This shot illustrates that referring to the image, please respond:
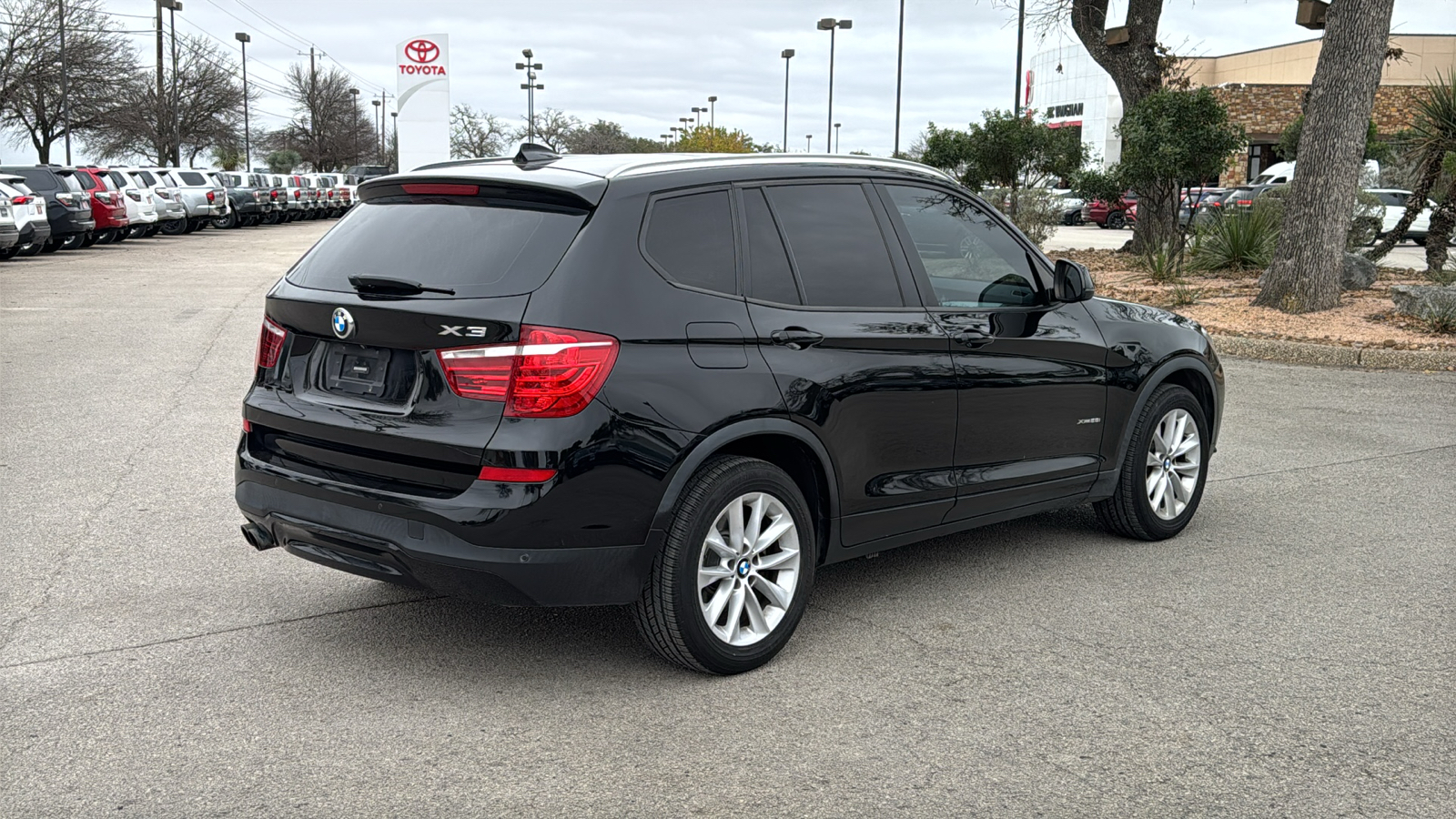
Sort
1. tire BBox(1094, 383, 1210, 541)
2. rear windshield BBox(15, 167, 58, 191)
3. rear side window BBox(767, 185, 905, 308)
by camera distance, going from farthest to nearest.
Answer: rear windshield BBox(15, 167, 58, 191)
tire BBox(1094, 383, 1210, 541)
rear side window BBox(767, 185, 905, 308)

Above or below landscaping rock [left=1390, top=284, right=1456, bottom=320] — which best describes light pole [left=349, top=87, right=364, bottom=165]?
above

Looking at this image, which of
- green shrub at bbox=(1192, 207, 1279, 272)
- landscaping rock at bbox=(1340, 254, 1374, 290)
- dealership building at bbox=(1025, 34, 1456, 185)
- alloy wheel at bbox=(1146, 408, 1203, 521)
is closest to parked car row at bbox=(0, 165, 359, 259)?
green shrub at bbox=(1192, 207, 1279, 272)

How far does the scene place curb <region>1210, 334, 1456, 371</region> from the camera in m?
12.4

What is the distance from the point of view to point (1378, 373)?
39.8 ft

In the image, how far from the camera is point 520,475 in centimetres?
397

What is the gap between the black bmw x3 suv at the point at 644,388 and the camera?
4.04 metres

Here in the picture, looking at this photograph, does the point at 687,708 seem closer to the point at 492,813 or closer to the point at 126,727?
the point at 492,813

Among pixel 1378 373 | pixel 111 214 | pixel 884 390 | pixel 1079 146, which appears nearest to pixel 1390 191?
pixel 1079 146

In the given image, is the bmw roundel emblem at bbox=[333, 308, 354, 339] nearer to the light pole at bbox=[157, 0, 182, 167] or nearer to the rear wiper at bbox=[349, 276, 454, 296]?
the rear wiper at bbox=[349, 276, 454, 296]

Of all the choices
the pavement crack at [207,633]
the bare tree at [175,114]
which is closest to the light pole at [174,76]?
the bare tree at [175,114]

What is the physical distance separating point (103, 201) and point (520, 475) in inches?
1206

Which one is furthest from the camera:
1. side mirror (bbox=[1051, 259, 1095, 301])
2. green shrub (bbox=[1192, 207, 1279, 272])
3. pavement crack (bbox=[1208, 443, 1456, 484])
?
green shrub (bbox=[1192, 207, 1279, 272])

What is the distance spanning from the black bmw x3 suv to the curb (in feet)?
27.4

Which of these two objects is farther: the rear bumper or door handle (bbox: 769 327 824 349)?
door handle (bbox: 769 327 824 349)
